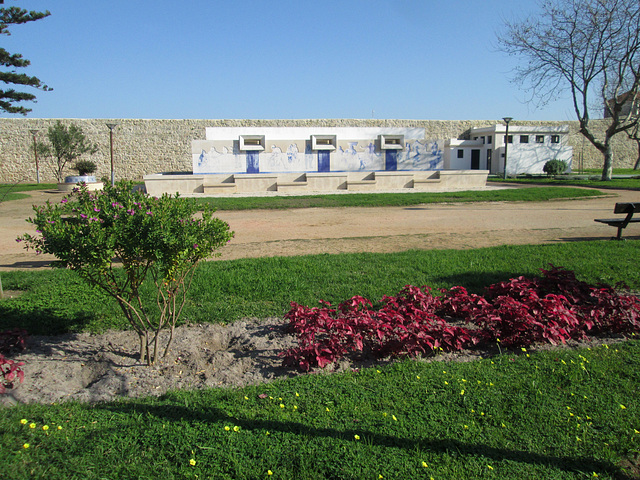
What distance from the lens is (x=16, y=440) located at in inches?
107

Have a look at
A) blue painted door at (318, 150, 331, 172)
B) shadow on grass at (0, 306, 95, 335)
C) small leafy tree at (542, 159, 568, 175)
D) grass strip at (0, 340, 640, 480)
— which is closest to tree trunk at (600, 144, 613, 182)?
small leafy tree at (542, 159, 568, 175)

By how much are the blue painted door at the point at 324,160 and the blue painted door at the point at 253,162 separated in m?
3.45

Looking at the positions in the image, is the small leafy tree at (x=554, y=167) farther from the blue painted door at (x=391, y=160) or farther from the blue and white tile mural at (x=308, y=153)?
the blue painted door at (x=391, y=160)

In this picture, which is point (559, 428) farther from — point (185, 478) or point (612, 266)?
point (612, 266)

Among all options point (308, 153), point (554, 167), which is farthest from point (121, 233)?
point (554, 167)

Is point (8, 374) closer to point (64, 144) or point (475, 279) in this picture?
point (475, 279)

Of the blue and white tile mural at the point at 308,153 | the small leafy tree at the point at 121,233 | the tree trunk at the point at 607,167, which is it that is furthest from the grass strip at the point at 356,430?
the tree trunk at the point at 607,167

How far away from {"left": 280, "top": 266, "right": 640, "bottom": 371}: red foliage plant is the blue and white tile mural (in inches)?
846

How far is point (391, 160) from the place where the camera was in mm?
26672

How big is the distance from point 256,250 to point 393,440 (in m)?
6.17

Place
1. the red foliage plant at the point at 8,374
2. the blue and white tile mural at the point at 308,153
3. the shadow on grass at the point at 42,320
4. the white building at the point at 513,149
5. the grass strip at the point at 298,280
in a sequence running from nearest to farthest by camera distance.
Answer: the red foliage plant at the point at 8,374
the shadow on grass at the point at 42,320
the grass strip at the point at 298,280
the blue and white tile mural at the point at 308,153
the white building at the point at 513,149

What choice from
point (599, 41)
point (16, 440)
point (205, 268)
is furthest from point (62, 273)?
point (599, 41)

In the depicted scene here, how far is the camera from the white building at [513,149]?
38000 millimetres

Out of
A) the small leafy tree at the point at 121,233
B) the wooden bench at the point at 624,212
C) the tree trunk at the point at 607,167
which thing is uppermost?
the tree trunk at the point at 607,167
